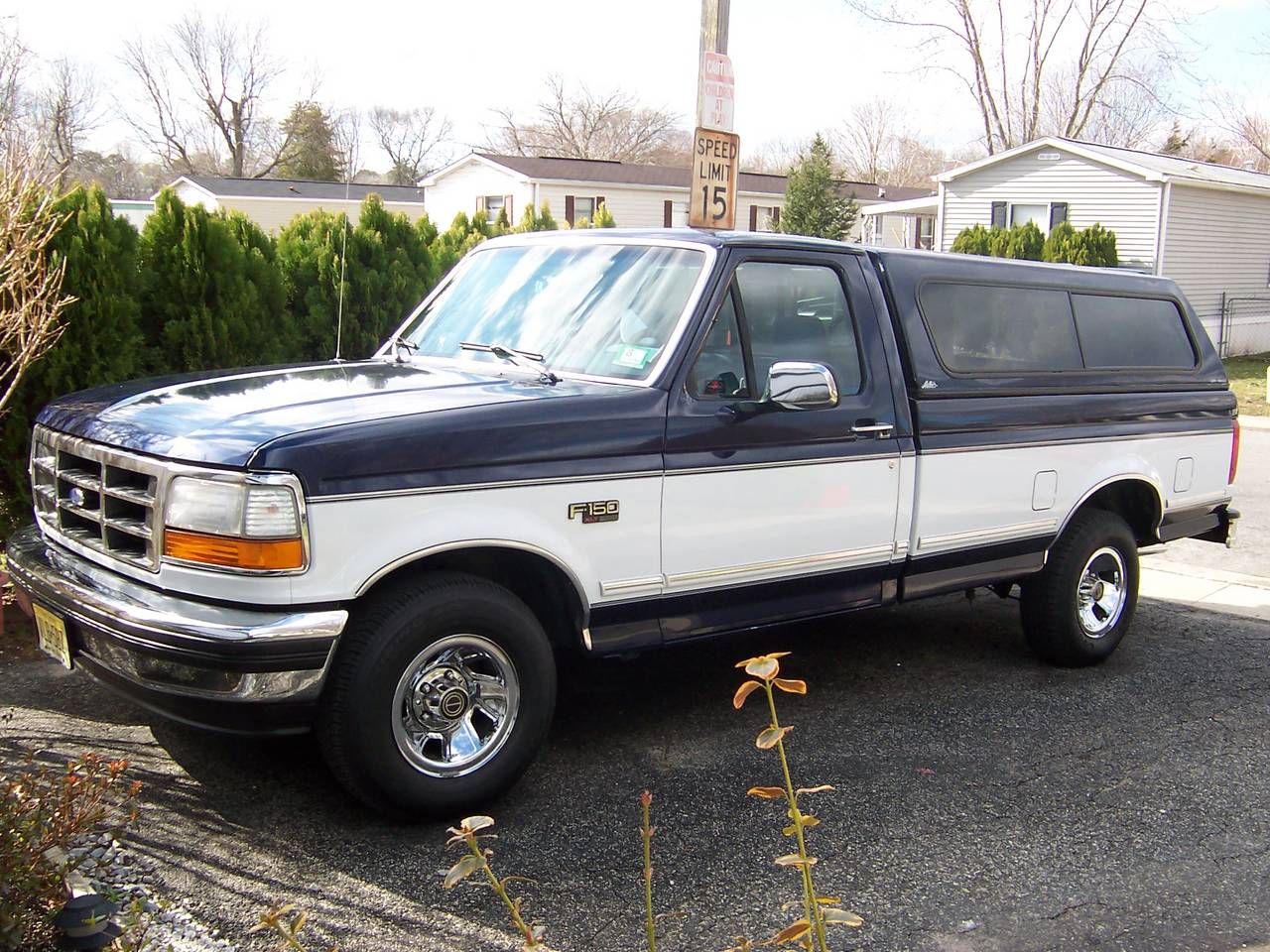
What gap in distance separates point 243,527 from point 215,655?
40 centimetres

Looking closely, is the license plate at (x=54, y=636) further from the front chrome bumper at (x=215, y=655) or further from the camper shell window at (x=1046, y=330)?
the camper shell window at (x=1046, y=330)

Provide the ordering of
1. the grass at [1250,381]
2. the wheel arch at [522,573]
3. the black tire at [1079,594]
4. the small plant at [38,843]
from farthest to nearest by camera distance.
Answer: the grass at [1250,381], the black tire at [1079,594], the wheel arch at [522,573], the small plant at [38,843]

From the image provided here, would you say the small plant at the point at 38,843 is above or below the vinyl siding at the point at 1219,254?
below

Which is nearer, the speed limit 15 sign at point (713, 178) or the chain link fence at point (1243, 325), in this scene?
the speed limit 15 sign at point (713, 178)

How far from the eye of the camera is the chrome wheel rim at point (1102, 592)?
606 centimetres

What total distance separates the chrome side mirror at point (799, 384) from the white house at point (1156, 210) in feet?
79.5

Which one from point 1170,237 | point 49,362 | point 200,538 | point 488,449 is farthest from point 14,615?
point 1170,237

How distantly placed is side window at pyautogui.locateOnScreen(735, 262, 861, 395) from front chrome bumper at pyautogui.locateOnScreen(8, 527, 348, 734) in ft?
6.82

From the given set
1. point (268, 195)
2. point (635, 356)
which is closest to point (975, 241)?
point (635, 356)

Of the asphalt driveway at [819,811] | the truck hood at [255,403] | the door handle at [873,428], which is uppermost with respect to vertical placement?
the truck hood at [255,403]

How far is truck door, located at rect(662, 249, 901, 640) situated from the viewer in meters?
4.46

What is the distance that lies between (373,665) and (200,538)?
0.66 m

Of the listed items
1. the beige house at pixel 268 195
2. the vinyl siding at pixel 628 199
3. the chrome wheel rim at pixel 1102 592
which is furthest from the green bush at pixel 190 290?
the beige house at pixel 268 195

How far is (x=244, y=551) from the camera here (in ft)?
11.5
